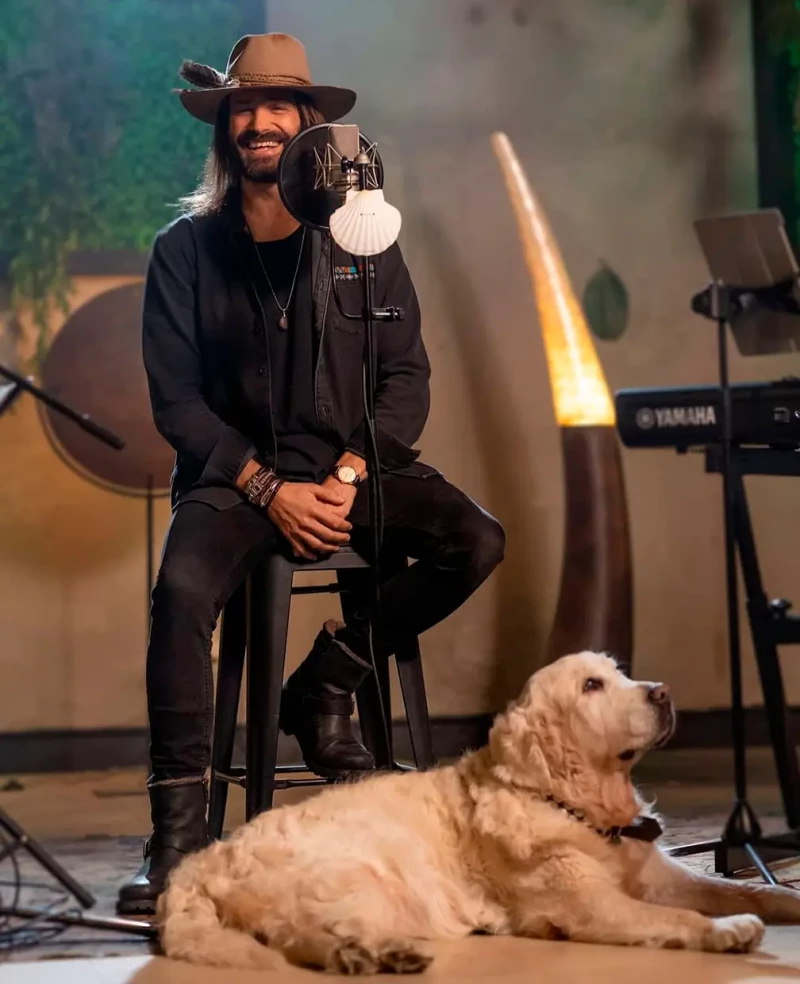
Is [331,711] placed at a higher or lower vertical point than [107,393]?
lower

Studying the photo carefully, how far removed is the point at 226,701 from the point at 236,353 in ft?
2.20

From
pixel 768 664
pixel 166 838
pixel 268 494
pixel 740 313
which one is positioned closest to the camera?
pixel 166 838

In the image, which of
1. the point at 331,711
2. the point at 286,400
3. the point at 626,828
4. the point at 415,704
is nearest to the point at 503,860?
the point at 626,828

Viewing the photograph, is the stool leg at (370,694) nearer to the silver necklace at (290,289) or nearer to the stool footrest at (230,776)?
the stool footrest at (230,776)

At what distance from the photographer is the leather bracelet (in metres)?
2.56

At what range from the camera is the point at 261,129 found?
2.75m

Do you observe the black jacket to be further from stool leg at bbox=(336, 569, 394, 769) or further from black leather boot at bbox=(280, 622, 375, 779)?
black leather boot at bbox=(280, 622, 375, 779)

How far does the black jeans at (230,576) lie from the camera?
2.36m

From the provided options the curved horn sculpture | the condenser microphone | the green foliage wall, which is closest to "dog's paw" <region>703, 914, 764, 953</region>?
the condenser microphone

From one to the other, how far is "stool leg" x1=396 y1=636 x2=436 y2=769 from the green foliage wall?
189 cm

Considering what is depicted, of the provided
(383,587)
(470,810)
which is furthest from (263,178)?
(470,810)

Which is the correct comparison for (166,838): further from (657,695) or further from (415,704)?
(657,695)

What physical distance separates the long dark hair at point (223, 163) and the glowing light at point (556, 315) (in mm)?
1369

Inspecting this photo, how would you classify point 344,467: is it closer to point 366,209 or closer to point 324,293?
point 324,293
